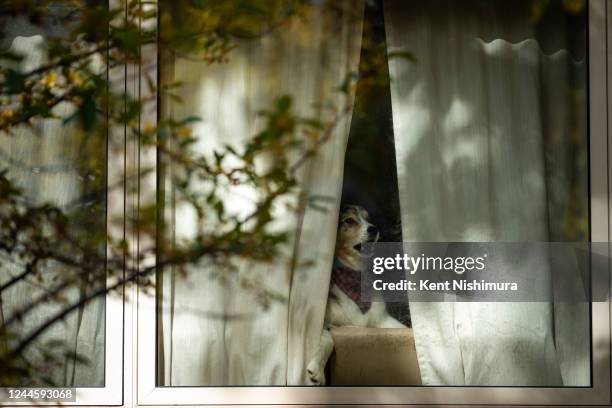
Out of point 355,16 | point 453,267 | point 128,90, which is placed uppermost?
point 355,16

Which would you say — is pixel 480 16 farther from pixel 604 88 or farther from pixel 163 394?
pixel 163 394

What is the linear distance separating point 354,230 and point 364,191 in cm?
16

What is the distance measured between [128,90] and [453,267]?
1456mm

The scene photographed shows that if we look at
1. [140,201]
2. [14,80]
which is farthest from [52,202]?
[14,80]

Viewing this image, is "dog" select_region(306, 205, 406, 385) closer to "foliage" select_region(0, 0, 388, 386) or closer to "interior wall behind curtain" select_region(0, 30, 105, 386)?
"foliage" select_region(0, 0, 388, 386)

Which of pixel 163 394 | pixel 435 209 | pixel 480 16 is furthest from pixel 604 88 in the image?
pixel 163 394

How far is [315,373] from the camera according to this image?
2984 mm

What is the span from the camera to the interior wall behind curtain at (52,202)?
9.74ft

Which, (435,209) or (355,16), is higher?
(355,16)

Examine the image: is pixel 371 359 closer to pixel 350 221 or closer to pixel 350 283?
pixel 350 283

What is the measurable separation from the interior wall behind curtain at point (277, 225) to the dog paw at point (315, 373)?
0.09ft

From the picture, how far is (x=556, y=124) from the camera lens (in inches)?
118

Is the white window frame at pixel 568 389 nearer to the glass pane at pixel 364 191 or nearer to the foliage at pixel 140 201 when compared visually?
the glass pane at pixel 364 191

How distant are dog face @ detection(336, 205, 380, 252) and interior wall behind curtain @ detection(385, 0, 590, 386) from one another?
5.7 inches
